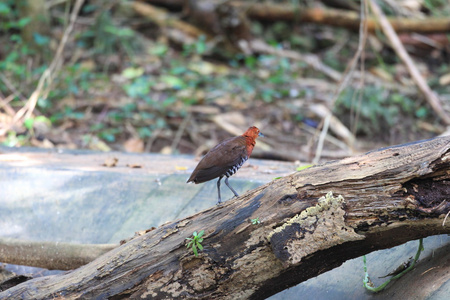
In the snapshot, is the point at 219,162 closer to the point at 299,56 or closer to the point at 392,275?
the point at 392,275

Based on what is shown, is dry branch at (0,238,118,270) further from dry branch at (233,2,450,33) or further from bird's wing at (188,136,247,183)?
dry branch at (233,2,450,33)

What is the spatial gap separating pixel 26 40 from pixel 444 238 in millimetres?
7897

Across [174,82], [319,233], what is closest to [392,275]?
[319,233]

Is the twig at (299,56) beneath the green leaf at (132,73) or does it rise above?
above

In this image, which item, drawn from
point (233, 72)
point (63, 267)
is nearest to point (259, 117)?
point (233, 72)

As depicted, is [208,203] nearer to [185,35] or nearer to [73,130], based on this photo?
[73,130]

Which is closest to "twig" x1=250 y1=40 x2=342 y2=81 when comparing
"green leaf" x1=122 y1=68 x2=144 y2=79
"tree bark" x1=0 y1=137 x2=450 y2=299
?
"green leaf" x1=122 y1=68 x2=144 y2=79

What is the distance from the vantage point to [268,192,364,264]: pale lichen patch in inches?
89.4

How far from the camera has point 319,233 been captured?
7.46 feet

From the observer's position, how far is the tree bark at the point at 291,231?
225 centimetres

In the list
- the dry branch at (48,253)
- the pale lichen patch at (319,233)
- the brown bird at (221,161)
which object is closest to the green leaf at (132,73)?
the dry branch at (48,253)

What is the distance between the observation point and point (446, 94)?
29.2 feet

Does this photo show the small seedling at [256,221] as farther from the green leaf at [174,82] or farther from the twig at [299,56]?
the twig at [299,56]

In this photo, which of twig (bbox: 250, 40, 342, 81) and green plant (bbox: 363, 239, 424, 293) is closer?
green plant (bbox: 363, 239, 424, 293)
